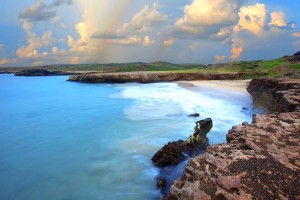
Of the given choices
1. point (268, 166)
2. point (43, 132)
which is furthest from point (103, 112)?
point (268, 166)

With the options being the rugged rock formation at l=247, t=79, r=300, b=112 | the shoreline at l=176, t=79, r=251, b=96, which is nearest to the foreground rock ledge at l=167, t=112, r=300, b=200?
the rugged rock formation at l=247, t=79, r=300, b=112

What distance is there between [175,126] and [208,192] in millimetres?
12601

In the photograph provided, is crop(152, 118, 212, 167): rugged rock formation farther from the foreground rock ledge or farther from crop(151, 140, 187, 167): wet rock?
the foreground rock ledge

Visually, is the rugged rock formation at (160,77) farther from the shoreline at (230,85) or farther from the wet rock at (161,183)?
the wet rock at (161,183)

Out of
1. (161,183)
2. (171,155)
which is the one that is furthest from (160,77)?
(161,183)

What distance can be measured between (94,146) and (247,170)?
11.0m

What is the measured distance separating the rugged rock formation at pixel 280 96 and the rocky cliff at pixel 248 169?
468 centimetres

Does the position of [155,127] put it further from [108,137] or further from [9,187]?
[9,187]

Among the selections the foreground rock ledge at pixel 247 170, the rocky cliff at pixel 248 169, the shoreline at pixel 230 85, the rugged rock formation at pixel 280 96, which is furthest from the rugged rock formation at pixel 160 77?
the foreground rock ledge at pixel 247 170

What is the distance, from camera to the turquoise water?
9659mm

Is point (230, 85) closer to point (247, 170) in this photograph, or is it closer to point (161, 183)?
point (161, 183)

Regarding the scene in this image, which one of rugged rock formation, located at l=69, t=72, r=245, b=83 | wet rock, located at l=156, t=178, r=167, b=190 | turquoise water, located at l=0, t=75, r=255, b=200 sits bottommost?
turquoise water, located at l=0, t=75, r=255, b=200

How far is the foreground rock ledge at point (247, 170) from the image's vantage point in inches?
189

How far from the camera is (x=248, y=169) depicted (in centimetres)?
547
